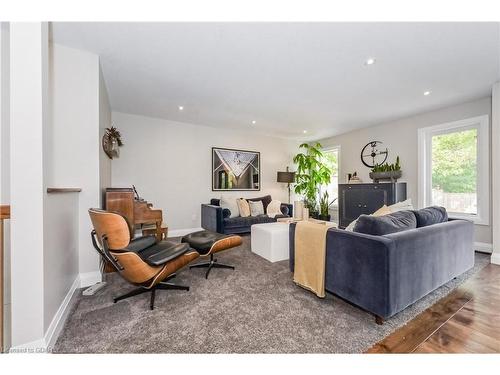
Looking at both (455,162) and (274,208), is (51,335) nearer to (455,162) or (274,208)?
(274,208)

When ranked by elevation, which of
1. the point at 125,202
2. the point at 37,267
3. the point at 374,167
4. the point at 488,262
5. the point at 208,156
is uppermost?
the point at 208,156

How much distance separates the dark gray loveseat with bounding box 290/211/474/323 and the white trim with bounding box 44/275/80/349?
2048 millimetres

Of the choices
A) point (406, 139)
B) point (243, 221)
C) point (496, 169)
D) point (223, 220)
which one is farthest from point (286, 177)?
point (496, 169)

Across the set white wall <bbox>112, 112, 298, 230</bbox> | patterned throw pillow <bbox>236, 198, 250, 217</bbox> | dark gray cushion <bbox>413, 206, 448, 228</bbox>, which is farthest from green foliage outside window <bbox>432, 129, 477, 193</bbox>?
white wall <bbox>112, 112, 298, 230</bbox>

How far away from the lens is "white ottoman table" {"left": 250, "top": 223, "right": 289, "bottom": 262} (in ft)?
9.55

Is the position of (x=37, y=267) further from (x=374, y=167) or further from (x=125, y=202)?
(x=374, y=167)

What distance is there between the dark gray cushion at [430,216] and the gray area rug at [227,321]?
0.68 m

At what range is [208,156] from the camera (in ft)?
16.2

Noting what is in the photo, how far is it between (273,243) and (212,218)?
1691mm

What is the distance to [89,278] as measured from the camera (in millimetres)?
2266

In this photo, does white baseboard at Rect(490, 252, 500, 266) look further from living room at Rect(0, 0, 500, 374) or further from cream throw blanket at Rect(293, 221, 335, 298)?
Result: cream throw blanket at Rect(293, 221, 335, 298)

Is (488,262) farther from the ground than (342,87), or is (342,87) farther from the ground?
(342,87)
